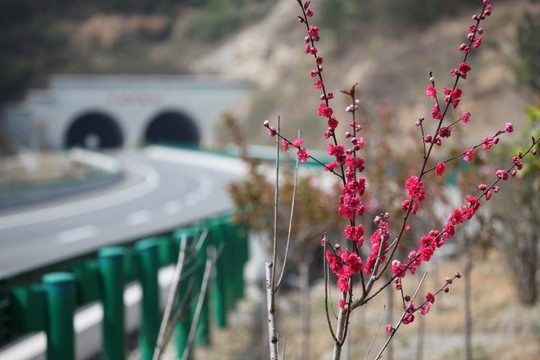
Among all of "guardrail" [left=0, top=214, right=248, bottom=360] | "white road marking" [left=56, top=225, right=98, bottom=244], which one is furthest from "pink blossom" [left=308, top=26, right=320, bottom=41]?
"white road marking" [left=56, top=225, right=98, bottom=244]

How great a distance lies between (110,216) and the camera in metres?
23.3

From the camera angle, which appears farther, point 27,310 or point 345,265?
point 27,310

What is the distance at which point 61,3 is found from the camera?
302 ft

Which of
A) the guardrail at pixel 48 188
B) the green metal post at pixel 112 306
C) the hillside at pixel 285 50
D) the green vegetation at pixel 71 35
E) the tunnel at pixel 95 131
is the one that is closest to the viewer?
the green metal post at pixel 112 306

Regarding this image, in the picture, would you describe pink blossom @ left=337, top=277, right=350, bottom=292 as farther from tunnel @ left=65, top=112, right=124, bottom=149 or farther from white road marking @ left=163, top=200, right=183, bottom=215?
tunnel @ left=65, top=112, right=124, bottom=149

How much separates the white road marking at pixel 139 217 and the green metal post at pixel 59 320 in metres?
16.6

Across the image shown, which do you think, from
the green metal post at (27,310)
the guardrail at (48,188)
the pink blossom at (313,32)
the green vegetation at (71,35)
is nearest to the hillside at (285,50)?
the green vegetation at (71,35)

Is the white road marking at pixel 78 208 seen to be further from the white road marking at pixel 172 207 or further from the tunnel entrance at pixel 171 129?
the tunnel entrance at pixel 171 129

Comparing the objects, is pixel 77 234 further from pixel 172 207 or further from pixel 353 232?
pixel 353 232

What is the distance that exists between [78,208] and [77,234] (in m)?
6.04

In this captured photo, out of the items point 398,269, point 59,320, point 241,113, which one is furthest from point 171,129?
point 398,269

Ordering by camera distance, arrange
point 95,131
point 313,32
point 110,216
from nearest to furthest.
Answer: point 313,32, point 110,216, point 95,131

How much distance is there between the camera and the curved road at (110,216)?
55.2 ft

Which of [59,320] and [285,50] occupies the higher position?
[285,50]
